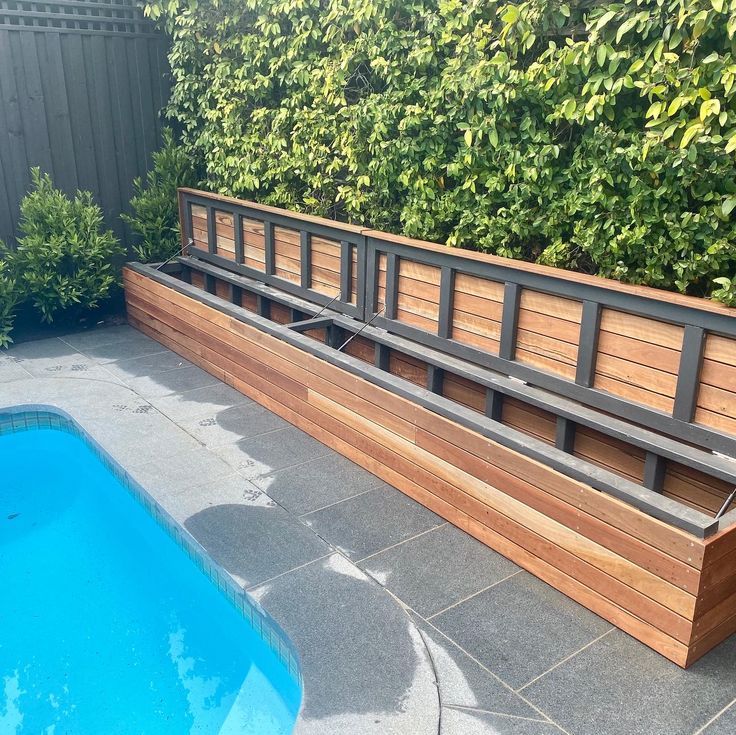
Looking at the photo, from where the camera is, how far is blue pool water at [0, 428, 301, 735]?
10.1ft

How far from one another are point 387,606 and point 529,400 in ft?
4.61

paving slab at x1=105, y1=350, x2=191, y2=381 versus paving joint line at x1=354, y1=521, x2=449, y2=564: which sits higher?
paving joint line at x1=354, y1=521, x2=449, y2=564

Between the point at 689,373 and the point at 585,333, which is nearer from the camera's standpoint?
the point at 689,373

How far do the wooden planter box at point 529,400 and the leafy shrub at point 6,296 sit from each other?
5.65 feet

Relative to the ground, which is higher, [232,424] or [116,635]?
[232,424]

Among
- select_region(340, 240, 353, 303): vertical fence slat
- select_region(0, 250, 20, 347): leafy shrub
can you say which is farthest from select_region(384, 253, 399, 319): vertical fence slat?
select_region(0, 250, 20, 347): leafy shrub

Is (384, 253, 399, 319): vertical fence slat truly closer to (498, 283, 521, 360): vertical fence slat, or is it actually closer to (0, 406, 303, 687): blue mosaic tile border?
(498, 283, 521, 360): vertical fence slat

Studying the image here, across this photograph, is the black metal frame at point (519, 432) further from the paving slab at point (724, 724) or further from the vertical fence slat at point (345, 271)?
the paving slab at point (724, 724)

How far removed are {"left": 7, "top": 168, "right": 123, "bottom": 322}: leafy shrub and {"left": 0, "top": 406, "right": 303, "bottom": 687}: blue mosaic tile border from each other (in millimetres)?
1583

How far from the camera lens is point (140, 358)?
648 cm

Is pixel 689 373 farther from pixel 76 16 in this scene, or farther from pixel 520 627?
pixel 76 16

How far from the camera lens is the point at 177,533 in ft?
13.0

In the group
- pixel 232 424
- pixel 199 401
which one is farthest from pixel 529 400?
pixel 199 401

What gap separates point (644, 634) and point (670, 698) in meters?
0.30
